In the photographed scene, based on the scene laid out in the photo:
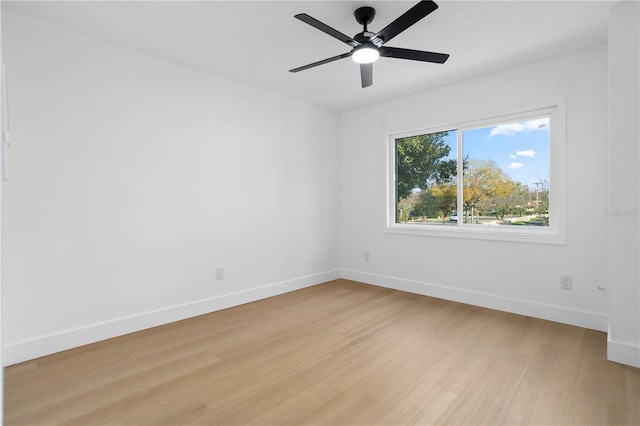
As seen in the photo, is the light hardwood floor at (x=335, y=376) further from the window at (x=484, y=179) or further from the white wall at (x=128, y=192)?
the window at (x=484, y=179)

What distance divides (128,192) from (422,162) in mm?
3348

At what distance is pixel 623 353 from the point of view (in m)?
2.33

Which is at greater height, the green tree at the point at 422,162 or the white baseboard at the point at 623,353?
the green tree at the point at 422,162

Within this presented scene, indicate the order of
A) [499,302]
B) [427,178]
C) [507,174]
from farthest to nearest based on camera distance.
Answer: [427,178], [507,174], [499,302]

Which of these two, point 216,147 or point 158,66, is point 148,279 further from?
point 158,66

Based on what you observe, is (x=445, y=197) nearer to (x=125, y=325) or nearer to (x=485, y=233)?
(x=485, y=233)

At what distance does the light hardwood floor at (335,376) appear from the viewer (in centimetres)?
181

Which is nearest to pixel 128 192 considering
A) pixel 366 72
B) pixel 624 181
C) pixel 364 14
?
pixel 366 72

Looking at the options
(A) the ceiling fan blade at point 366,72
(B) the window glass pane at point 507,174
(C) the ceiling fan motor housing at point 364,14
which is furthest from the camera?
(B) the window glass pane at point 507,174

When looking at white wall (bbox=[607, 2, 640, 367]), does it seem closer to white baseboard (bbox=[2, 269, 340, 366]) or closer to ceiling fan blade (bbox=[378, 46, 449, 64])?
ceiling fan blade (bbox=[378, 46, 449, 64])

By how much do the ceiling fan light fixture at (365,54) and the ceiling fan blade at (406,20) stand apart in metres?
0.05

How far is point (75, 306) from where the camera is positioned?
2.64 m

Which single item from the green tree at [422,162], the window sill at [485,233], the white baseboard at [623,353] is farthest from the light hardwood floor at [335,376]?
the green tree at [422,162]

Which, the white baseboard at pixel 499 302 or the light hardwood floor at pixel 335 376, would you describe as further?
the white baseboard at pixel 499 302
